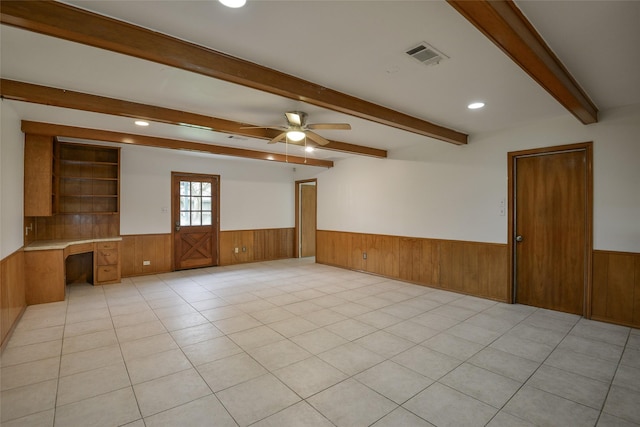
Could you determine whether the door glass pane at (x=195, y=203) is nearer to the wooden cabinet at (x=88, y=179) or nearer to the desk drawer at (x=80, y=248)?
the wooden cabinet at (x=88, y=179)

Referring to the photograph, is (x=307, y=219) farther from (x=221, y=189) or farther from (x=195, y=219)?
(x=195, y=219)

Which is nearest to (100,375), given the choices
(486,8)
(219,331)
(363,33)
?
(219,331)

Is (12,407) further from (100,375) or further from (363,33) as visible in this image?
(363,33)

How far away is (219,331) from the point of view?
3.46m

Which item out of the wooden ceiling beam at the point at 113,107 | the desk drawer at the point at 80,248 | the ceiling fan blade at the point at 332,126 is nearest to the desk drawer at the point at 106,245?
the desk drawer at the point at 80,248

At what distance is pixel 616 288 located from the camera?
364cm

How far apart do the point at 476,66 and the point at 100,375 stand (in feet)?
13.3

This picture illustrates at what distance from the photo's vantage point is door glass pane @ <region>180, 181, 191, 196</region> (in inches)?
268

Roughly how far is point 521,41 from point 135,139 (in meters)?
5.08

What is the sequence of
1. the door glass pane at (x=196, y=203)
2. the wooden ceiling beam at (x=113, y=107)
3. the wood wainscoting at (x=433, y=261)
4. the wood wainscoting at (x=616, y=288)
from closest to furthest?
the wooden ceiling beam at (x=113, y=107) < the wood wainscoting at (x=616, y=288) < the wood wainscoting at (x=433, y=261) < the door glass pane at (x=196, y=203)

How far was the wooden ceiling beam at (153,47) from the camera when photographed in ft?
5.64

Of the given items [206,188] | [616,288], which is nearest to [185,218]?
[206,188]

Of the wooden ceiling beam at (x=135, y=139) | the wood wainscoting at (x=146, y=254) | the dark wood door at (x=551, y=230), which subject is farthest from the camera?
the wood wainscoting at (x=146, y=254)

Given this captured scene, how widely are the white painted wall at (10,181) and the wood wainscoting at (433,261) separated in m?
5.47
